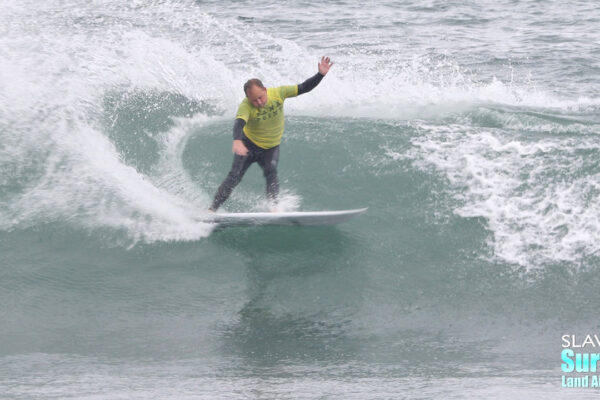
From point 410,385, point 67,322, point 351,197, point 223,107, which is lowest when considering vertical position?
point 410,385

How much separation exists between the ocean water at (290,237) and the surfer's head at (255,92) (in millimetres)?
1604

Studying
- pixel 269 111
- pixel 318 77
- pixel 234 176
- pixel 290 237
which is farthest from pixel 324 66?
pixel 290 237

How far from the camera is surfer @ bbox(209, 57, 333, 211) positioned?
24.1 ft

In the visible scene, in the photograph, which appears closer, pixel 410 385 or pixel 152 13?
pixel 410 385

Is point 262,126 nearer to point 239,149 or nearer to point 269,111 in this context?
point 269,111

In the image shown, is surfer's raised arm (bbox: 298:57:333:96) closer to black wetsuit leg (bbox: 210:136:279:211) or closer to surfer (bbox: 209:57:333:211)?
surfer (bbox: 209:57:333:211)

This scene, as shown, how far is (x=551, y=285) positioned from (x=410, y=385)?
2297mm

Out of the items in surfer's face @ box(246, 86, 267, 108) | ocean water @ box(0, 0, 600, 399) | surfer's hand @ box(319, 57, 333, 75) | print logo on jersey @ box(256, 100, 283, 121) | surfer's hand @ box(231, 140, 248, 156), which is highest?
surfer's hand @ box(319, 57, 333, 75)

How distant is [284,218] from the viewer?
7.93 meters

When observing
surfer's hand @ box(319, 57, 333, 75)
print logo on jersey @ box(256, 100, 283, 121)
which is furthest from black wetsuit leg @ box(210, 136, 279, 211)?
surfer's hand @ box(319, 57, 333, 75)

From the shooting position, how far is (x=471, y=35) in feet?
61.9

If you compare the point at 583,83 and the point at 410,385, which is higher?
the point at 583,83

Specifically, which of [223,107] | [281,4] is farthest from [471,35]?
[223,107]

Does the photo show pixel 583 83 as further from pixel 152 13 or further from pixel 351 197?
pixel 152 13
